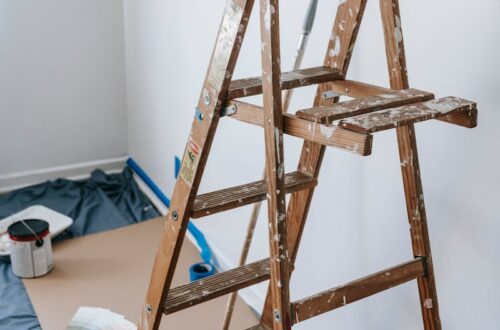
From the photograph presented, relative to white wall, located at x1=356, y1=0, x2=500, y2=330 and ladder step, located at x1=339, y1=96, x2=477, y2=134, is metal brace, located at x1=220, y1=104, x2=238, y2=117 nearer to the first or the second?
ladder step, located at x1=339, y1=96, x2=477, y2=134

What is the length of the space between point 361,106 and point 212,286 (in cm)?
58

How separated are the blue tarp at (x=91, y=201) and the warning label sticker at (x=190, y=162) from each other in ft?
5.73

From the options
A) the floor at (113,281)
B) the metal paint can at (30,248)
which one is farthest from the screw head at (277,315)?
the metal paint can at (30,248)

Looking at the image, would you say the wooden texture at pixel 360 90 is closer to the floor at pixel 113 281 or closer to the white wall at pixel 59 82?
the floor at pixel 113 281

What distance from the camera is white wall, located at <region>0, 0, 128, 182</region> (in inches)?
131

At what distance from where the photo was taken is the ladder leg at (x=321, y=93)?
4.64 ft

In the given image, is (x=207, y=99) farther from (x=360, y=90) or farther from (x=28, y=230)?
(x=28, y=230)

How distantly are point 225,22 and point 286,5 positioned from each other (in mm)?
837

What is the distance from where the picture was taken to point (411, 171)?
4.53ft

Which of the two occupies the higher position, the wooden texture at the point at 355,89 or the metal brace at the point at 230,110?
the wooden texture at the point at 355,89

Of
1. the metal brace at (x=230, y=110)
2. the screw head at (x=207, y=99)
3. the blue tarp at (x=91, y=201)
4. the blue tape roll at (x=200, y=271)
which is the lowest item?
the metal brace at (x=230, y=110)

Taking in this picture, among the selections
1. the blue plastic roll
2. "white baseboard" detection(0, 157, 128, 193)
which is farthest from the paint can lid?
"white baseboard" detection(0, 157, 128, 193)

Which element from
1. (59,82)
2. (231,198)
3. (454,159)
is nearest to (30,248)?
(59,82)

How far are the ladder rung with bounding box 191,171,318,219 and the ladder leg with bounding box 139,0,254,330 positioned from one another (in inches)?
1.4
